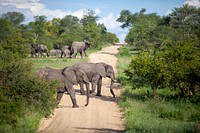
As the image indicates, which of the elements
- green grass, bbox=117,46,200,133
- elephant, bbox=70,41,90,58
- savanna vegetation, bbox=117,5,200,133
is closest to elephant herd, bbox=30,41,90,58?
elephant, bbox=70,41,90,58

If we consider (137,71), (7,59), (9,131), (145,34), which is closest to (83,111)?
(137,71)

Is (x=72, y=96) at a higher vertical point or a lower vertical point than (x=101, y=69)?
lower

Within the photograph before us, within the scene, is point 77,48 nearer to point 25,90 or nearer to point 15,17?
point 25,90

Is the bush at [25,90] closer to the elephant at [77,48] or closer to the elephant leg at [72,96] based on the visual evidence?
the elephant leg at [72,96]

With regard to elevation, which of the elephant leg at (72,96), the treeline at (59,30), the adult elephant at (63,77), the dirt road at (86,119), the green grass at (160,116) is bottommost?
the dirt road at (86,119)

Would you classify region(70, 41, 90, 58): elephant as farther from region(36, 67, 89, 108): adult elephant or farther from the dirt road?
region(36, 67, 89, 108): adult elephant

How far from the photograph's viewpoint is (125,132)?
468 inches

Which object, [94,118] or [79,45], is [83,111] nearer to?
[94,118]

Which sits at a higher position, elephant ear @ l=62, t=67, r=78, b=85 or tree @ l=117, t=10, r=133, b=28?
tree @ l=117, t=10, r=133, b=28

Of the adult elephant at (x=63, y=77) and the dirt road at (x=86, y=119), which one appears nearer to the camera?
the dirt road at (x=86, y=119)

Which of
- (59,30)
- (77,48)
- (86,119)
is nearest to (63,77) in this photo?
(86,119)

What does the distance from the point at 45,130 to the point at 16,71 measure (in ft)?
11.7

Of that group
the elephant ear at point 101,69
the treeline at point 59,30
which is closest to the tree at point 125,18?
the treeline at point 59,30

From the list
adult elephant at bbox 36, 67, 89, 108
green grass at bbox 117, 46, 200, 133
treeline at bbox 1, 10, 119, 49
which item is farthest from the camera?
treeline at bbox 1, 10, 119, 49
